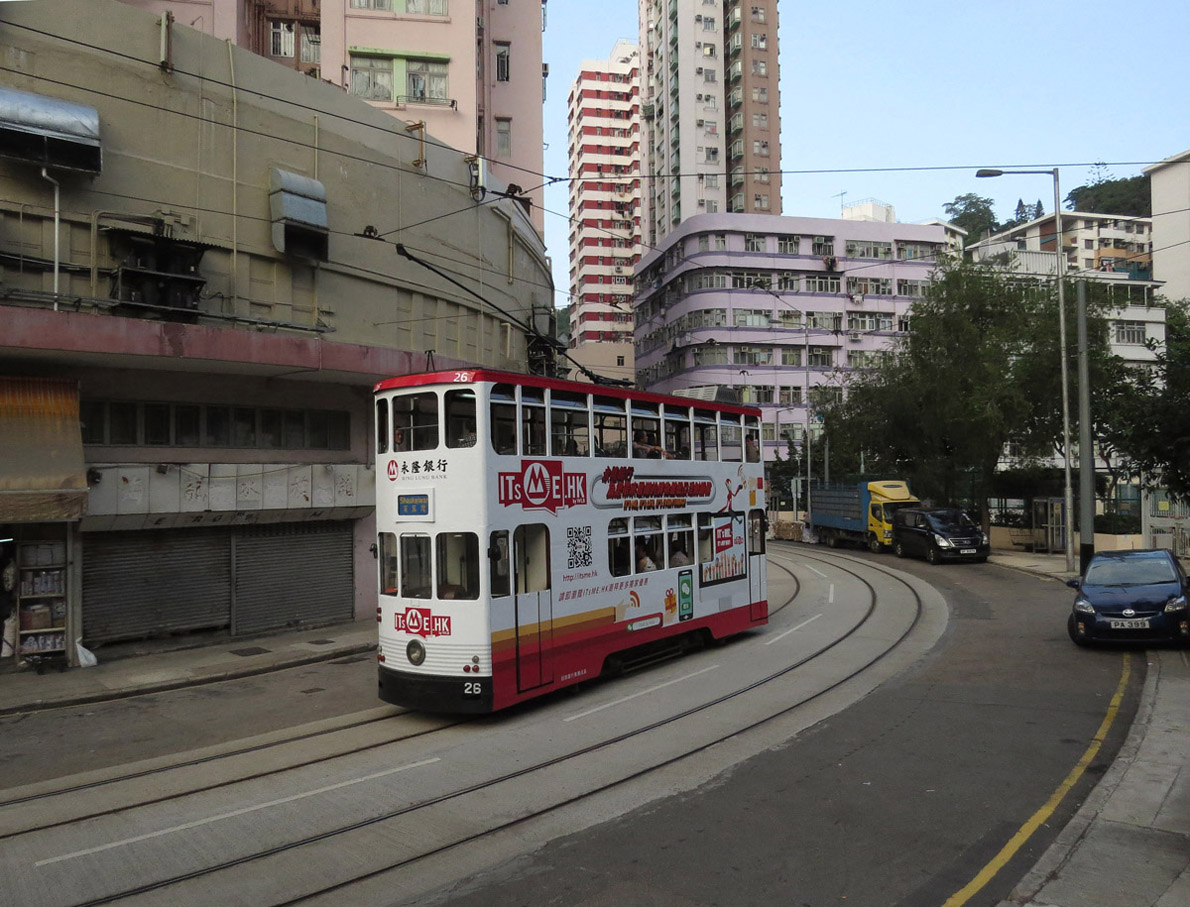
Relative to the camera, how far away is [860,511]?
34.6 m

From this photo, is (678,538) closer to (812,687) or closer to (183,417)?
(812,687)

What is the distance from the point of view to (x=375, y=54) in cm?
2702

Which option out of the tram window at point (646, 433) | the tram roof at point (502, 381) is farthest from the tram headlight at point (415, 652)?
the tram window at point (646, 433)

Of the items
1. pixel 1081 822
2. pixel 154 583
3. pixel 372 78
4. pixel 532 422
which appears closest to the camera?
pixel 1081 822

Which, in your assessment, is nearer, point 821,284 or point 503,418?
point 503,418

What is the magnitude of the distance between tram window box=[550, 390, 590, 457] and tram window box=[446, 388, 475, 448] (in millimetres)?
1383

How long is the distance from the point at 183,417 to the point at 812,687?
40.9ft

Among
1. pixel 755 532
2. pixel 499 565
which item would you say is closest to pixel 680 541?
pixel 755 532

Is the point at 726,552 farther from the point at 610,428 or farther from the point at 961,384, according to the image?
the point at 961,384

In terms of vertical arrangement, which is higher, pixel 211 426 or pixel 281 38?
pixel 281 38

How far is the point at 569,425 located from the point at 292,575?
936cm

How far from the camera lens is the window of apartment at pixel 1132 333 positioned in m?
65.1

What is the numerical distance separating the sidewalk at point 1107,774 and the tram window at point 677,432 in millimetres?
7012

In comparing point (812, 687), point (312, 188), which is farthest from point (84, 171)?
point (812, 687)
